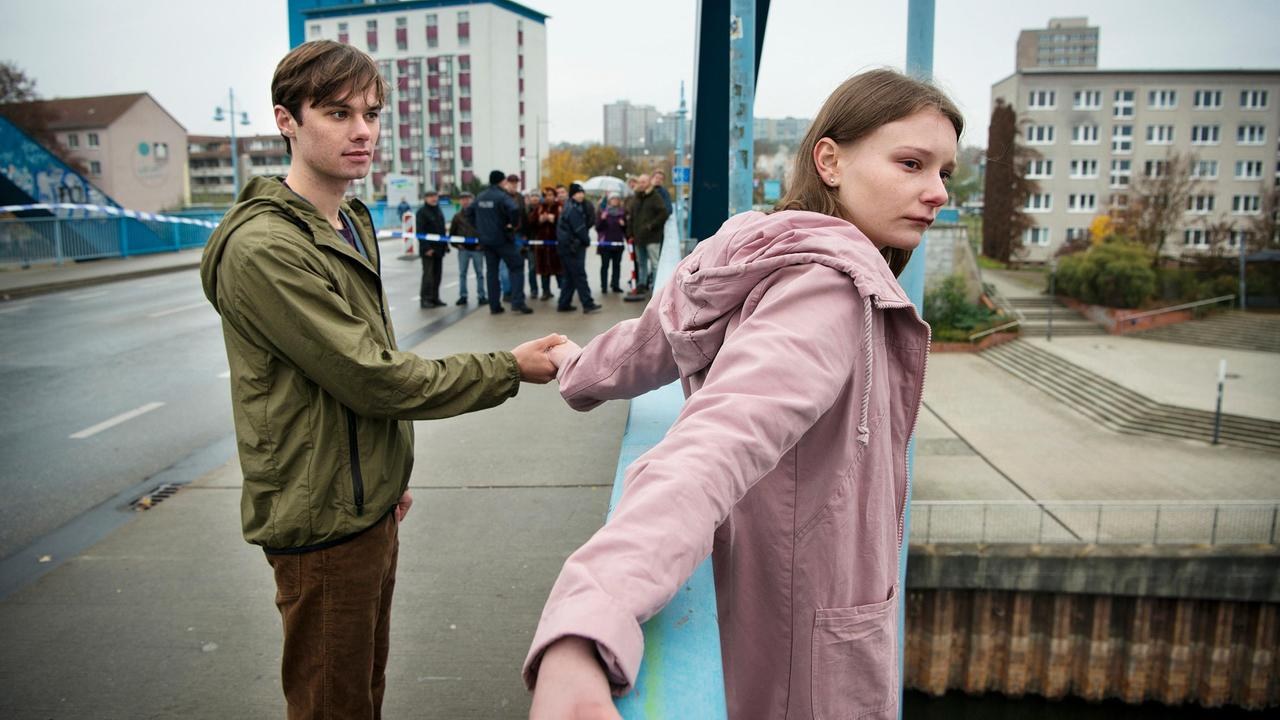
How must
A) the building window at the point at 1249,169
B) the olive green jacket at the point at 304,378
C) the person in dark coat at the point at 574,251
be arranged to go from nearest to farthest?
1. the olive green jacket at the point at 304,378
2. the person in dark coat at the point at 574,251
3. the building window at the point at 1249,169

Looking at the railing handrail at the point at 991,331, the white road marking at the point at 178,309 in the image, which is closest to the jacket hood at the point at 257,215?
the white road marking at the point at 178,309

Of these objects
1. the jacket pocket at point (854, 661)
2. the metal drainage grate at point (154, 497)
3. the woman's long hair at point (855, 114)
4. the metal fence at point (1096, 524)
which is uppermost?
the woman's long hair at point (855, 114)

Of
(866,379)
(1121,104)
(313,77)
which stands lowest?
(866,379)

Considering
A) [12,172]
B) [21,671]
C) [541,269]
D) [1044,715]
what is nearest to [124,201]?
[12,172]

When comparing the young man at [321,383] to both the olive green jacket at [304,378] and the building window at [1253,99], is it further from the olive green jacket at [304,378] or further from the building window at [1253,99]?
the building window at [1253,99]

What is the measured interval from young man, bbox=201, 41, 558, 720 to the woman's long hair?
96 centimetres

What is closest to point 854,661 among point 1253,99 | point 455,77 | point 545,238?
point 545,238

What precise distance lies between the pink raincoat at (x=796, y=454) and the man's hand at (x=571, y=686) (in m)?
0.14

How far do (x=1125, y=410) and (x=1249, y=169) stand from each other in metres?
45.1

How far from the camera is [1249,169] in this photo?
62.4 metres

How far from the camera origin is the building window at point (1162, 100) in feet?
209

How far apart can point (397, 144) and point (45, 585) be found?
8617 cm

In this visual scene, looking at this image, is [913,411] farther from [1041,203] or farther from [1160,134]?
[1160,134]

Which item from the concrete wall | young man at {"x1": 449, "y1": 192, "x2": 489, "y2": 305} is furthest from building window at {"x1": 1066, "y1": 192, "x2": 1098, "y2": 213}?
young man at {"x1": 449, "y1": 192, "x2": 489, "y2": 305}
